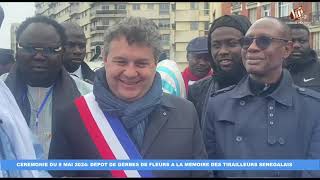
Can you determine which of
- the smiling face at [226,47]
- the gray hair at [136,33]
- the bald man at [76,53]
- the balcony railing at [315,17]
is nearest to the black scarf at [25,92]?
the bald man at [76,53]

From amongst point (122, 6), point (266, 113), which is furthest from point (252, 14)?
point (122, 6)

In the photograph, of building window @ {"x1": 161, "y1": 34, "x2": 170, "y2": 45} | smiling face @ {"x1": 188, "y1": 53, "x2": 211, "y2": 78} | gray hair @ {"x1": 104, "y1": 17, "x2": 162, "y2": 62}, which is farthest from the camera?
smiling face @ {"x1": 188, "y1": 53, "x2": 211, "y2": 78}

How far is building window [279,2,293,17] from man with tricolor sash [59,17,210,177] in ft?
1.58

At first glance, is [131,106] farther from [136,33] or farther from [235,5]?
[235,5]

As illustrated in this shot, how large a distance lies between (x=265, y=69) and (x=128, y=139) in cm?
58

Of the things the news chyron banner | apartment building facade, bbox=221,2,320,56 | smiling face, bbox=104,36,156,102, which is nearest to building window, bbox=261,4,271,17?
apartment building facade, bbox=221,2,320,56

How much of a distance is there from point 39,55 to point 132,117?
43 centimetres

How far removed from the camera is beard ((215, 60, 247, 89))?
233 centimetres

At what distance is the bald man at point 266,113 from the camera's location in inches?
86.7

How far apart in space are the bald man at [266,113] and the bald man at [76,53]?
1.79 ft

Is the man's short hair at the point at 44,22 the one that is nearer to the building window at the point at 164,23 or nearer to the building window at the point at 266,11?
the building window at the point at 164,23

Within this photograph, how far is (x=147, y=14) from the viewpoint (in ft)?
7.39

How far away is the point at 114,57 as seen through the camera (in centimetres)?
211

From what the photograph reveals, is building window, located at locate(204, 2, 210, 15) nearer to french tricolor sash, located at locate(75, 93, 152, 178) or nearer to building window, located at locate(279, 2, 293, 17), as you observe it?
building window, located at locate(279, 2, 293, 17)
